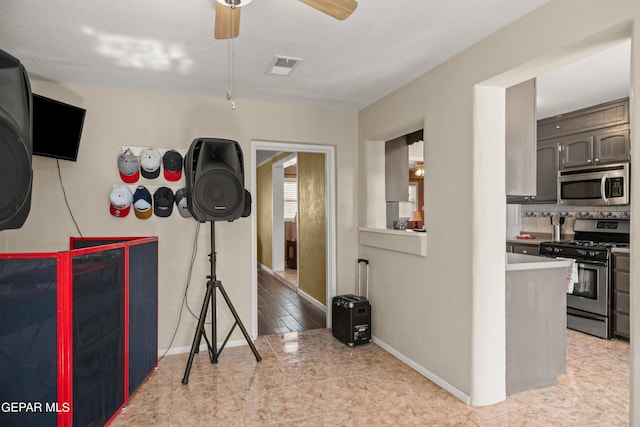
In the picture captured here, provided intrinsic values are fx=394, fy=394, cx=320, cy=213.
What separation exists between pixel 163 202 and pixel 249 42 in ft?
5.35

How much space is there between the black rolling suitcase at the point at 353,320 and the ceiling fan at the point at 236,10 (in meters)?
2.51

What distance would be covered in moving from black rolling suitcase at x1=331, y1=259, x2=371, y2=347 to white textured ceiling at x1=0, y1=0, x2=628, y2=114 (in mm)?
1920

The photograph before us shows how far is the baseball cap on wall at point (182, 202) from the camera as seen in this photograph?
3.44 meters

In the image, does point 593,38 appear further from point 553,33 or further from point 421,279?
point 421,279

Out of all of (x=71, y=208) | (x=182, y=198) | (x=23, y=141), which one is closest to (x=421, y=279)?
(x=182, y=198)

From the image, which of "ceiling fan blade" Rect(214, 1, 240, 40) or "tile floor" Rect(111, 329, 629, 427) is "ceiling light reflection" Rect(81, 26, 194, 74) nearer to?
"ceiling fan blade" Rect(214, 1, 240, 40)

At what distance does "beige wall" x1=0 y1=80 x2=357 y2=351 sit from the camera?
3.18m

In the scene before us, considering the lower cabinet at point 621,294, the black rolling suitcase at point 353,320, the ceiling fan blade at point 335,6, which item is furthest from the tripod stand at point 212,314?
the lower cabinet at point 621,294

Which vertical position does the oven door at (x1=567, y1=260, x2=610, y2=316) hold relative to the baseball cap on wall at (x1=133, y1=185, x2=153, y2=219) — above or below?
below

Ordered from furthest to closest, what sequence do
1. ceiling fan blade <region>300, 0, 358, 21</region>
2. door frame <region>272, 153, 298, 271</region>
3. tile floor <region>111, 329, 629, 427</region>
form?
door frame <region>272, 153, 298, 271</region> → tile floor <region>111, 329, 629, 427</region> → ceiling fan blade <region>300, 0, 358, 21</region>

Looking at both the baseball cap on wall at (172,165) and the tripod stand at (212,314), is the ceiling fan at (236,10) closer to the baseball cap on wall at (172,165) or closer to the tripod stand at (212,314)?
the tripod stand at (212,314)

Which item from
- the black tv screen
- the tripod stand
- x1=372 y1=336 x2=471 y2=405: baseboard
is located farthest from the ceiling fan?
x1=372 y1=336 x2=471 y2=405: baseboard

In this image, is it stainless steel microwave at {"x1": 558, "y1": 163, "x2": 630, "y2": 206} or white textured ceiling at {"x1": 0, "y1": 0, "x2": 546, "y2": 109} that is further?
stainless steel microwave at {"x1": 558, "y1": 163, "x2": 630, "y2": 206}

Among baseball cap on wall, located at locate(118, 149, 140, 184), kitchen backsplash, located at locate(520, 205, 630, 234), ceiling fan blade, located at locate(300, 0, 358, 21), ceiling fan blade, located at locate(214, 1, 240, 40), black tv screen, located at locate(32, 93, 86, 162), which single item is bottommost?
kitchen backsplash, located at locate(520, 205, 630, 234)
